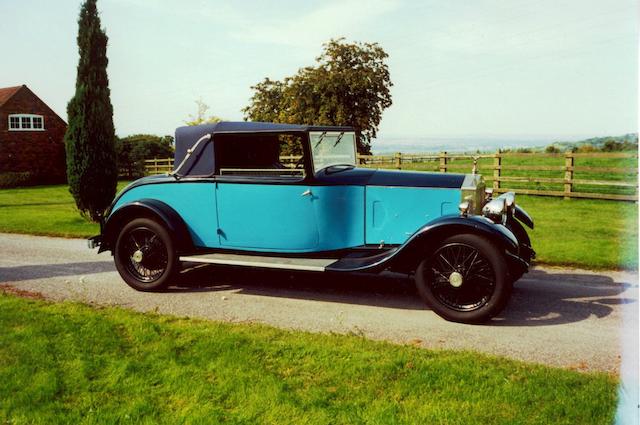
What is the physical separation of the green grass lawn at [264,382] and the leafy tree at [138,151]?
94.5ft

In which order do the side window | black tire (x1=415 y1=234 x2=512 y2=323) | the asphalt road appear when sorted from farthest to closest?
the side window, black tire (x1=415 y1=234 x2=512 y2=323), the asphalt road

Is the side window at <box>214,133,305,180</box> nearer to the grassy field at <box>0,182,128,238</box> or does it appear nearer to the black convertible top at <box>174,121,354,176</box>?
the black convertible top at <box>174,121,354,176</box>

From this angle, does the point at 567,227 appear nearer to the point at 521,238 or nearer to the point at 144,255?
the point at 521,238

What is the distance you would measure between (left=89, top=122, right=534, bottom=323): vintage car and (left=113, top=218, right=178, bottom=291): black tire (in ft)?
0.04

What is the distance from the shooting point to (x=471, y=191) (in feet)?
17.9

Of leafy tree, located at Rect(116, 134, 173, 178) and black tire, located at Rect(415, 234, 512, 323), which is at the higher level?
leafy tree, located at Rect(116, 134, 173, 178)

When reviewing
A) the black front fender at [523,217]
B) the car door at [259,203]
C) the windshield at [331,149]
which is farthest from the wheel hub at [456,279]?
the black front fender at [523,217]

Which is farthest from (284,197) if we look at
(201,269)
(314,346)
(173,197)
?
(201,269)

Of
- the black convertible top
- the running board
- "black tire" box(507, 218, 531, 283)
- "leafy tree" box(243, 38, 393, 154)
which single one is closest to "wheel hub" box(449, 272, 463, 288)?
"black tire" box(507, 218, 531, 283)

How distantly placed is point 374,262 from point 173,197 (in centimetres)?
261

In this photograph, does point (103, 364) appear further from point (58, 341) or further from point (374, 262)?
point (374, 262)

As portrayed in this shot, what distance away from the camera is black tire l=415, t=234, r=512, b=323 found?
4.86m

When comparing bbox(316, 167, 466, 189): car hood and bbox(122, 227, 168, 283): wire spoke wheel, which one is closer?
bbox(316, 167, 466, 189): car hood

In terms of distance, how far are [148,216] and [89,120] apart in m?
7.72
